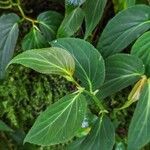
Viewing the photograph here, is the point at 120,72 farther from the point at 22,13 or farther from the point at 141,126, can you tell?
the point at 22,13

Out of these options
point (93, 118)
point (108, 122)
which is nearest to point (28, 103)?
point (93, 118)

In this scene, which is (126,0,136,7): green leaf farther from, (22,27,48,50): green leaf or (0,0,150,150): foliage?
(22,27,48,50): green leaf

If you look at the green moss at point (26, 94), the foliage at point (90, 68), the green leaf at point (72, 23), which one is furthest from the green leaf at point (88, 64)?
the green moss at point (26, 94)

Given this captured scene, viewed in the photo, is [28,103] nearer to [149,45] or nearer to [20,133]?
[20,133]

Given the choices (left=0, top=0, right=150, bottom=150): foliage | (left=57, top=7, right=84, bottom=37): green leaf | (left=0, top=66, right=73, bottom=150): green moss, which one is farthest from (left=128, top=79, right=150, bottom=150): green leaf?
(left=0, top=66, right=73, bottom=150): green moss

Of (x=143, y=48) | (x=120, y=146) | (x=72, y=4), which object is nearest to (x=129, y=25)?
(x=143, y=48)

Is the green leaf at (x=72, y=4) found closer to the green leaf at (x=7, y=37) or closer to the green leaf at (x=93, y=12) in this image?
the green leaf at (x=93, y=12)
